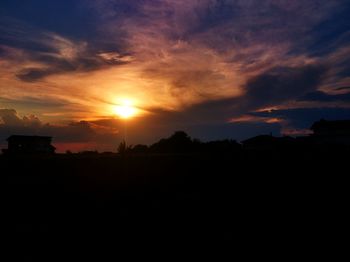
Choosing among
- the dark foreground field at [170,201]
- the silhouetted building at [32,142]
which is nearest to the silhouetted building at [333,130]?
the dark foreground field at [170,201]

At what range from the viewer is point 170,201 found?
20.5ft

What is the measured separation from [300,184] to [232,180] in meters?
1.49

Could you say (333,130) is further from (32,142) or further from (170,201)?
(170,201)

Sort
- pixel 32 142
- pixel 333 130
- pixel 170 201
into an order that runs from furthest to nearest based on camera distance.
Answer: pixel 32 142
pixel 333 130
pixel 170 201

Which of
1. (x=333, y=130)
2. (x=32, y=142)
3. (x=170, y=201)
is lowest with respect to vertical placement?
(x=170, y=201)

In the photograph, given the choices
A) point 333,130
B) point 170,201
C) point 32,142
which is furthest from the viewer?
point 32,142

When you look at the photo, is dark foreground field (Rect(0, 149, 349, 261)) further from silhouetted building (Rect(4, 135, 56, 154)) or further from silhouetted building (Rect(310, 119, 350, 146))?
silhouetted building (Rect(4, 135, 56, 154))

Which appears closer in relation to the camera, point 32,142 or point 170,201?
point 170,201

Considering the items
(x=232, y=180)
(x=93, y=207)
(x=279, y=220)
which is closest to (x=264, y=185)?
(x=232, y=180)

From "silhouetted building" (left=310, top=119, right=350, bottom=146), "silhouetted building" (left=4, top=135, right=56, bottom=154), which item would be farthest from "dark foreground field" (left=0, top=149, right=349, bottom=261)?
"silhouetted building" (left=4, top=135, right=56, bottom=154)

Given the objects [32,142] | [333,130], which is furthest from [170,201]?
[32,142]

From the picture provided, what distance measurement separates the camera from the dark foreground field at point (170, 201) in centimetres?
511

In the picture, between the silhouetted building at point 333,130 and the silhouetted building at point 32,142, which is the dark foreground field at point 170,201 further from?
the silhouetted building at point 32,142

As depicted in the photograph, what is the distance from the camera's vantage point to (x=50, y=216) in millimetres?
5711
